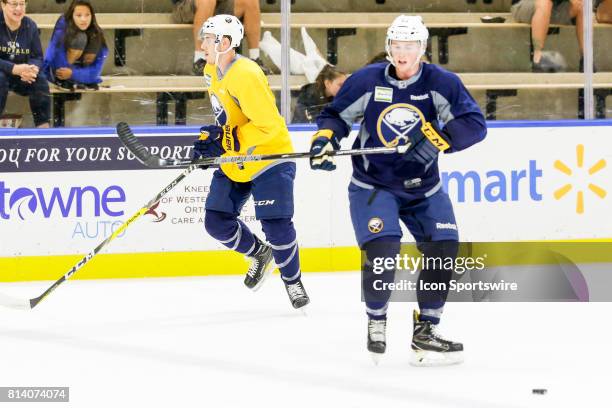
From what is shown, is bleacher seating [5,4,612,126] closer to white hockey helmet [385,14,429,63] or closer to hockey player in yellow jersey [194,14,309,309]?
hockey player in yellow jersey [194,14,309,309]

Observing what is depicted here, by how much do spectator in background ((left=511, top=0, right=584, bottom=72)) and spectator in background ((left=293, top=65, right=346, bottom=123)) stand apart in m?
1.10

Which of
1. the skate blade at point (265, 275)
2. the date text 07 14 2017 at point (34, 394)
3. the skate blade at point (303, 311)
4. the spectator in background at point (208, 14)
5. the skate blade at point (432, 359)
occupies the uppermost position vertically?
the spectator in background at point (208, 14)

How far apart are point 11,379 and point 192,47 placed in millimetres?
2793

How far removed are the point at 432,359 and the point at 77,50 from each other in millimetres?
2949

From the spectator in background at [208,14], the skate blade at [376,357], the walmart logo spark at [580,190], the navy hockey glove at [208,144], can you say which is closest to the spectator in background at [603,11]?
the walmart logo spark at [580,190]

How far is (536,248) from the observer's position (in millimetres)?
6273

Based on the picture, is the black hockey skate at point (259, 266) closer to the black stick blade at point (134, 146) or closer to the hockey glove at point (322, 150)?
the black stick blade at point (134, 146)

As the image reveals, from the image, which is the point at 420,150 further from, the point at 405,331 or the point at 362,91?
the point at 405,331

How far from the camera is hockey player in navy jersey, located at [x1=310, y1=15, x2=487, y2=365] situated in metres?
3.85

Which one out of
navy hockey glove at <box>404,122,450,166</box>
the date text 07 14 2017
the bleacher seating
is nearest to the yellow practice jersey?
navy hockey glove at <box>404,122,450,166</box>

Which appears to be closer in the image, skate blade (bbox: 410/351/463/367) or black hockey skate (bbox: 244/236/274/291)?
skate blade (bbox: 410/351/463/367)

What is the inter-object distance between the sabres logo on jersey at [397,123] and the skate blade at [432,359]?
2.23 ft

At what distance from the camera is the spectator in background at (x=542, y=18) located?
638 centimetres

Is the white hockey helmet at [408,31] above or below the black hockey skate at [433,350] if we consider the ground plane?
above
